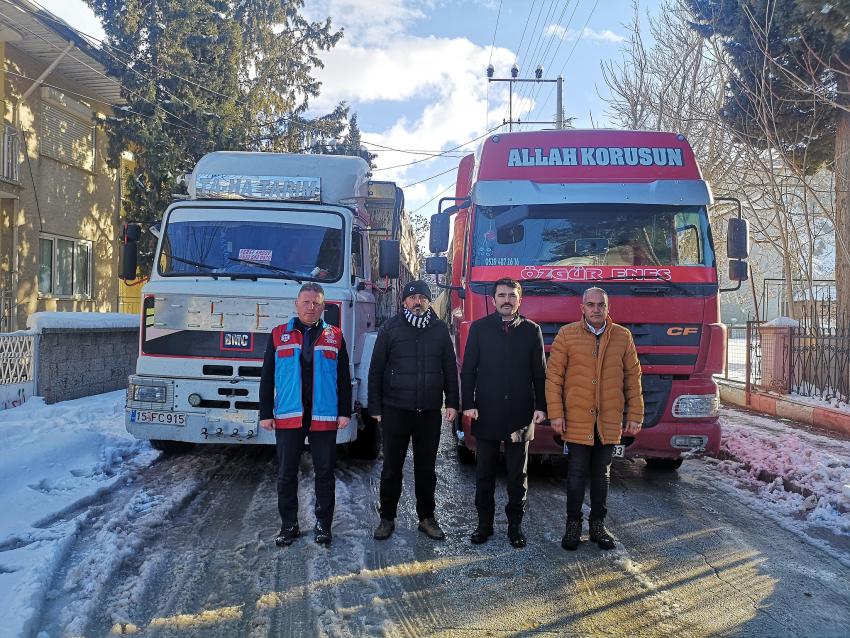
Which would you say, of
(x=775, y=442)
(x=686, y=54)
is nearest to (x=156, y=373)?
(x=775, y=442)

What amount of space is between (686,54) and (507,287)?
46.0 ft

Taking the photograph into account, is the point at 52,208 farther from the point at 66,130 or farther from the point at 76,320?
the point at 76,320

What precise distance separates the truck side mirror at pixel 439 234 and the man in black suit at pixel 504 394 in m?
2.21

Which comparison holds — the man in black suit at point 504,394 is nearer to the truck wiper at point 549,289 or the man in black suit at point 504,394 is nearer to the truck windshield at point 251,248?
the truck wiper at point 549,289

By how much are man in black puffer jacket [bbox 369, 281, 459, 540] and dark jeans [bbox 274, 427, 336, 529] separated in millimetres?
382

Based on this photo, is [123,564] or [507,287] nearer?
[123,564]

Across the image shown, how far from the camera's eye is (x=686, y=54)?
15648mm

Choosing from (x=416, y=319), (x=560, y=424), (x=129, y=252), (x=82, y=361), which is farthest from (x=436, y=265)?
(x=82, y=361)

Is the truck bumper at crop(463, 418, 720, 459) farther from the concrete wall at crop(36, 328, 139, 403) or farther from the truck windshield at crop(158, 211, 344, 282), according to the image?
the concrete wall at crop(36, 328, 139, 403)

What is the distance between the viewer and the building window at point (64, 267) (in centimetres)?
1438

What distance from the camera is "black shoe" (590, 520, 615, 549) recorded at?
14.6ft

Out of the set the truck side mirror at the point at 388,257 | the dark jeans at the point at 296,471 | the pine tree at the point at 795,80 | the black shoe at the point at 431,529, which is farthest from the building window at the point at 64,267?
the pine tree at the point at 795,80

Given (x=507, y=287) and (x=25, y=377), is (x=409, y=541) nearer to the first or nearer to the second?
(x=507, y=287)

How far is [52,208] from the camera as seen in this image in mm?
14453
